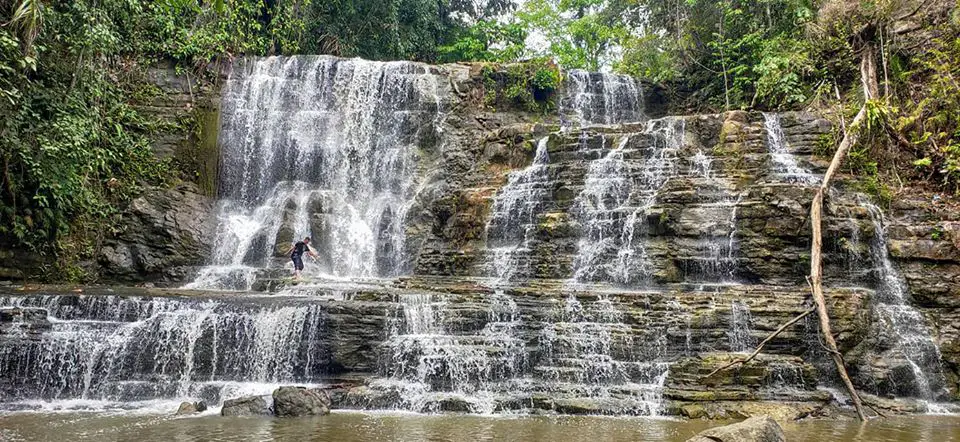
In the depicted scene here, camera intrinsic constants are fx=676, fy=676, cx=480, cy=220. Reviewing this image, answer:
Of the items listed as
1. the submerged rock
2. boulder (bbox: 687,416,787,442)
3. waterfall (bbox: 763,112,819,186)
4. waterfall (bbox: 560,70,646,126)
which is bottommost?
Result: the submerged rock

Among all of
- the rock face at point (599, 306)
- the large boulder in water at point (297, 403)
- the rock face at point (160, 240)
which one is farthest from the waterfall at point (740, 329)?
the rock face at point (160, 240)

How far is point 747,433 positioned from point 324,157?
52.2ft

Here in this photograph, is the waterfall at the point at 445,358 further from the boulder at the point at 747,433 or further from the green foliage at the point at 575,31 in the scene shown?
the green foliage at the point at 575,31

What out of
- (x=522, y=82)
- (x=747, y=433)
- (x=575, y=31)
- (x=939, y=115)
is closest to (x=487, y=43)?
(x=575, y=31)

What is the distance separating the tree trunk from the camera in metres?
10.2

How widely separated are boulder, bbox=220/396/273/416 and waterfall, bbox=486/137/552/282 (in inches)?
270

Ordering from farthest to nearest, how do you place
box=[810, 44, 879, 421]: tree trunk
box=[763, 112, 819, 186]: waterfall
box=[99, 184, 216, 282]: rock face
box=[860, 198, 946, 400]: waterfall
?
1. box=[99, 184, 216, 282]: rock face
2. box=[763, 112, 819, 186]: waterfall
3. box=[860, 198, 946, 400]: waterfall
4. box=[810, 44, 879, 421]: tree trunk

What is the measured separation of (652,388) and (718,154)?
7.96 meters

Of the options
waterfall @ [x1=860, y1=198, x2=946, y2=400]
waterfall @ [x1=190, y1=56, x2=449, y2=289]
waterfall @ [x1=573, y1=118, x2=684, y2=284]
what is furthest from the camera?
waterfall @ [x1=190, y1=56, x2=449, y2=289]

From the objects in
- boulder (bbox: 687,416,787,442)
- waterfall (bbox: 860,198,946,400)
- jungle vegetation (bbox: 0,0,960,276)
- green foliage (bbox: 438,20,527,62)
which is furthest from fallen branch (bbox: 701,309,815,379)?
green foliage (bbox: 438,20,527,62)

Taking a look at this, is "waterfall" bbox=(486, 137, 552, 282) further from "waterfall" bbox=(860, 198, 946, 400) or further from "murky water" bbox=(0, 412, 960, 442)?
"waterfall" bbox=(860, 198, 946, 400)

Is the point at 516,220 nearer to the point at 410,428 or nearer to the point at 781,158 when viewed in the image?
the point at 781,158

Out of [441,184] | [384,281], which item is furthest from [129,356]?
[441,184]

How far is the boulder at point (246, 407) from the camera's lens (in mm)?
9047
